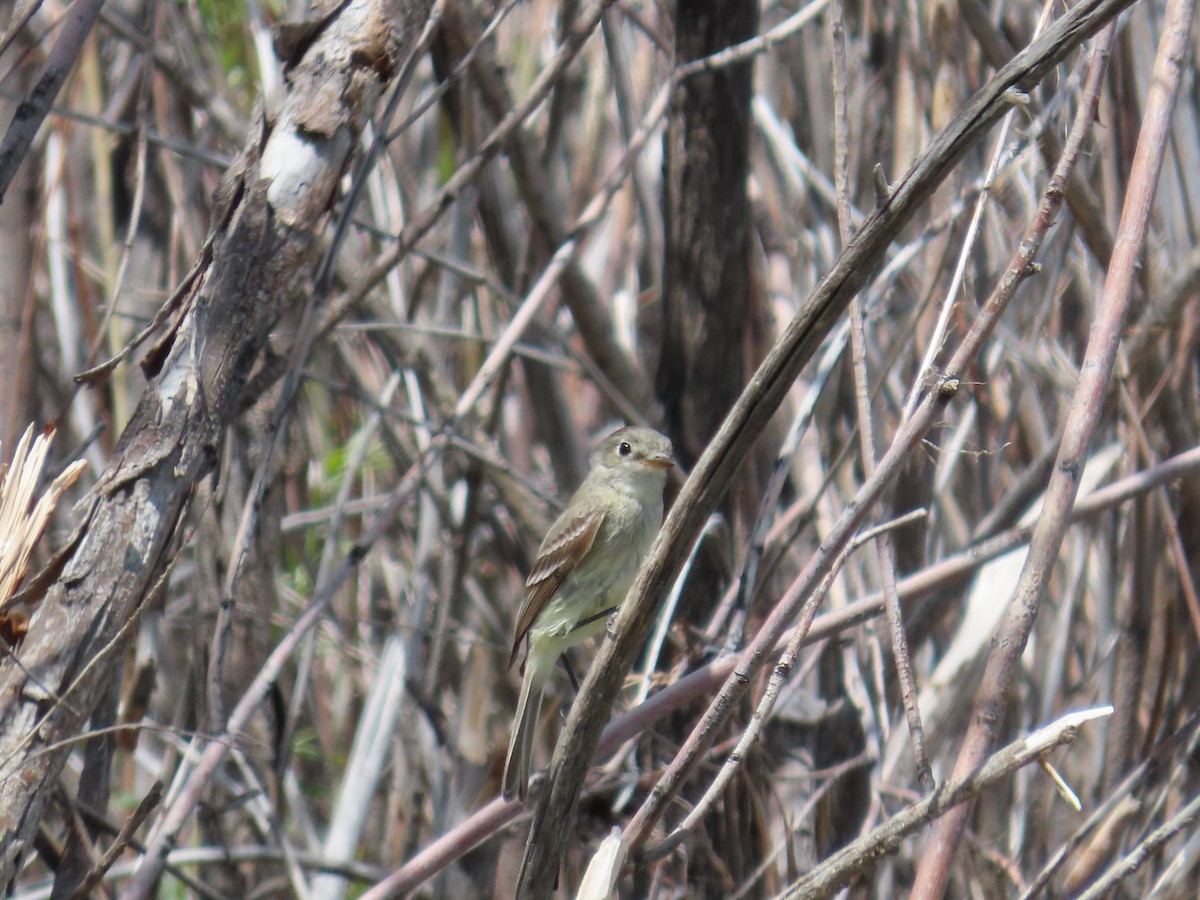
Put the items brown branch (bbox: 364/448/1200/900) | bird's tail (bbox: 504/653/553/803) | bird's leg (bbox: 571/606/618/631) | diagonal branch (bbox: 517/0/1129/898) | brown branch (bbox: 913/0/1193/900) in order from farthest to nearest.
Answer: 1. bird's leg (bbox: 571/606/618/631)
2. bird's tail (bbox: 504/653/553/803)
3. brown branch (bbox: 364/448/1200/900)
4. brown branch (bbox: 913/0/1193/900)
5. diagonal branch (bbox: 517/0/1129/898)

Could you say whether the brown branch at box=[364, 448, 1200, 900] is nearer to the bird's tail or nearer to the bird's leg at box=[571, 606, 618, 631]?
the bird's tail

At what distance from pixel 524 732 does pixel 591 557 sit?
1.87ft

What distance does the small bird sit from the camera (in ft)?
11.0

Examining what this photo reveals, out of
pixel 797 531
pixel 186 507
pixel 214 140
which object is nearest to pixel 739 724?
pixel 797 531

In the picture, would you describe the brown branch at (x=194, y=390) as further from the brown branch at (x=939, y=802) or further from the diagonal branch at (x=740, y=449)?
the brown branch at (x=939, y=802)

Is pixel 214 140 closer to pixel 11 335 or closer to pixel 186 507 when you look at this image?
pixel 11 335

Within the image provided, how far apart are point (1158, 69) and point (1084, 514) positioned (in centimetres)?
76

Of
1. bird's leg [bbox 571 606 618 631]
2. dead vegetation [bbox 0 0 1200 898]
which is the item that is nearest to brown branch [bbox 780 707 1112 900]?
dead vegetation [bbox 0 0 1200 898]

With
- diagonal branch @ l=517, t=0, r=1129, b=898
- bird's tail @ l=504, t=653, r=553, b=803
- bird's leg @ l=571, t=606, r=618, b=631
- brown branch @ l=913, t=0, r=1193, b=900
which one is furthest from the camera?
bird's leg @ l=571, t=606, r=618, b=631

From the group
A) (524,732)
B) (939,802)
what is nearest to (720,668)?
(939,802)

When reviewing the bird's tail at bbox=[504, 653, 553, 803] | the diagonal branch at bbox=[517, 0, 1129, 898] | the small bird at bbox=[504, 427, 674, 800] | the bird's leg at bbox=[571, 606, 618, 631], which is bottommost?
the bird's tail at bbox=[504, 653, 553, 803]

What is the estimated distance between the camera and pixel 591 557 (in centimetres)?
345

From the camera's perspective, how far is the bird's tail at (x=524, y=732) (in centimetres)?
272

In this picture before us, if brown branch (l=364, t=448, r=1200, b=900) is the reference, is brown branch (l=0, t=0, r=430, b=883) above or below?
above
